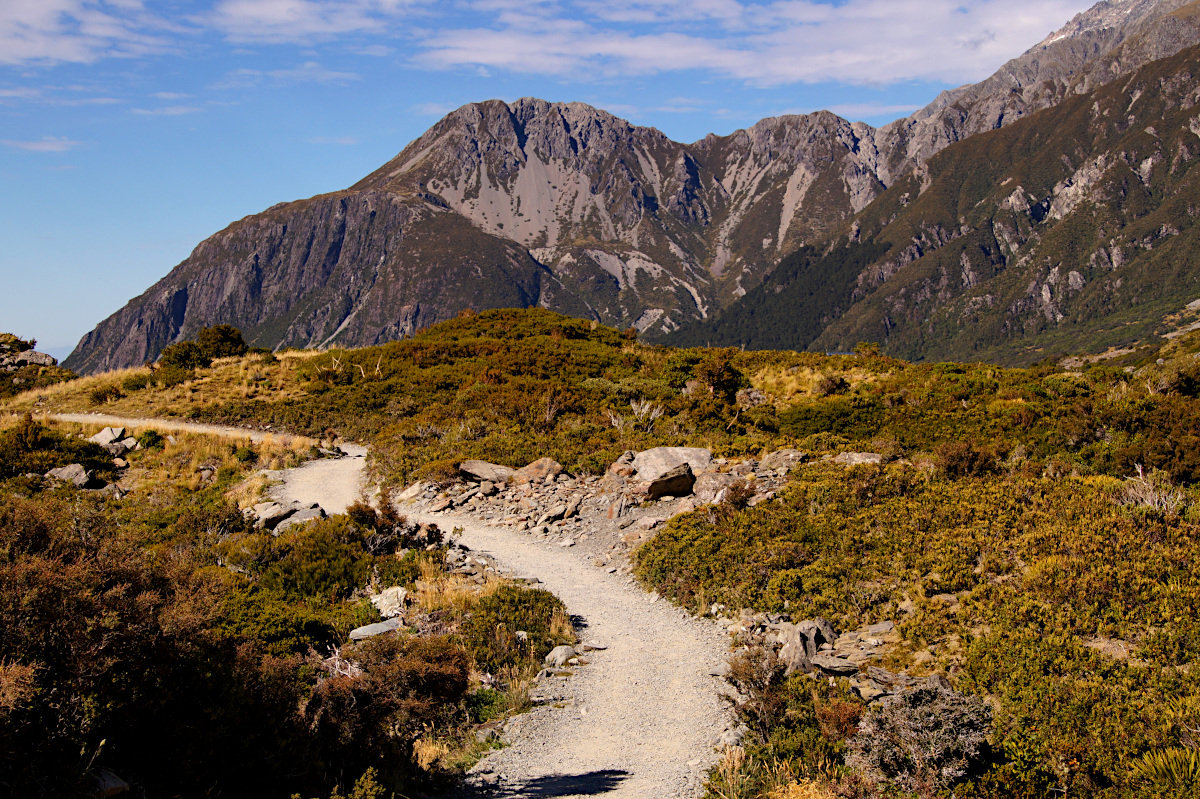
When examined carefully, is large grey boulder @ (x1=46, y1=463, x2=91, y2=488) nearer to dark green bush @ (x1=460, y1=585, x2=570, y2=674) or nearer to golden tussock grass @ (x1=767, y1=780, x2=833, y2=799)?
dark green bush @ (x1=460, y1=585, x2=570, y2=674)

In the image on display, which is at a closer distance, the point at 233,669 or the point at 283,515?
the point at 233,669

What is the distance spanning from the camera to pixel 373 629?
10180mm

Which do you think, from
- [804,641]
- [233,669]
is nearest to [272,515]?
[233,669]

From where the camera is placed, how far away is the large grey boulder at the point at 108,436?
23.9 meters

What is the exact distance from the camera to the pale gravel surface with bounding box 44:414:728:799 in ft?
22.9

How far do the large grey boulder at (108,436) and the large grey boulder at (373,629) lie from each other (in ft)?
63.2

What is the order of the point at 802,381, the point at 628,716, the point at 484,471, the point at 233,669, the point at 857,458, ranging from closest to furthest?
the point at 233,669 → the point at 628,716 → the point at 857,458 → the point at 484,471 → the point at 802,381

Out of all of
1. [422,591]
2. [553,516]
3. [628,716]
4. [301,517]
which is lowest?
[628,716]

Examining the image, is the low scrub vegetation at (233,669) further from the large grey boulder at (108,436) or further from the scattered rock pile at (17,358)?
the scattered rock pile at (17,358)

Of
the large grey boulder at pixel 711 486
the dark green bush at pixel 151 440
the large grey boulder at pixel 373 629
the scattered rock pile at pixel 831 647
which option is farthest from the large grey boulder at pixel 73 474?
the scattered rock pile at pixel 831 647

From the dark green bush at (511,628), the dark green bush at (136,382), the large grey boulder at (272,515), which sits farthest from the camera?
the dark green bush at (136,382)

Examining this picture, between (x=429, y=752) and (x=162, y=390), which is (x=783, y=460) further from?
(x=162, y=390)

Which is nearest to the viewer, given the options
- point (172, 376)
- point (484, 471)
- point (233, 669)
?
point (233, 669)

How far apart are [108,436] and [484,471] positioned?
1480 cm
